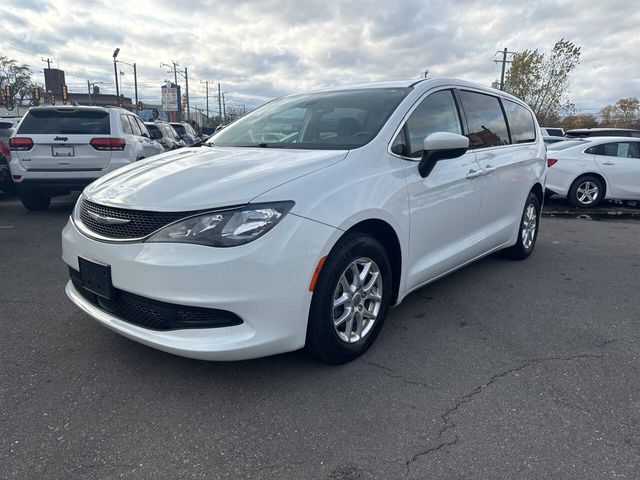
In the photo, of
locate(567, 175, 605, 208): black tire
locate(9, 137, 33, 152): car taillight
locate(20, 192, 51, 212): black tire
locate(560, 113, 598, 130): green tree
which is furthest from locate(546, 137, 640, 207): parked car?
locate(560, 113, 598, 130): green tree

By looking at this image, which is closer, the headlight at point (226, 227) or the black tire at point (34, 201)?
the headlight at point (226, 227)

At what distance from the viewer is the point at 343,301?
278cm

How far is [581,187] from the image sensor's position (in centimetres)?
952

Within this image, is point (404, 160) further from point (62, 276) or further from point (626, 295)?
point (62, 276)

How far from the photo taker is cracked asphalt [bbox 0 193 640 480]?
6.84 feet

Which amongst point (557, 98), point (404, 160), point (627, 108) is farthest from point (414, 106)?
point (627, 108)

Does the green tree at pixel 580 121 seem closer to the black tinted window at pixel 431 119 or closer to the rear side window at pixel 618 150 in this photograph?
the rear side window at pixel 618 150

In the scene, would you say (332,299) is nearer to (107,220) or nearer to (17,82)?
(107,220)

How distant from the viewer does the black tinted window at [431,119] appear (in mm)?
3322

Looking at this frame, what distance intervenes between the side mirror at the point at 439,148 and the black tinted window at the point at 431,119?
10 centimetres

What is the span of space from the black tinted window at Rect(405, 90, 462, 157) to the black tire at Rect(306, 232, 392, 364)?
811 millimetres

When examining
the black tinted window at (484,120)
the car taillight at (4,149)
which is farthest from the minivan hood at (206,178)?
the car taillight at (4,149)

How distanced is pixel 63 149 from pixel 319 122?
17.0ft

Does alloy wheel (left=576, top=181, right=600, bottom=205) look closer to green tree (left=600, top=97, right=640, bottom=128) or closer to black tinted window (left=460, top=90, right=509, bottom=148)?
black tinted window (left=460, top=90, right=509, bottom=148)
